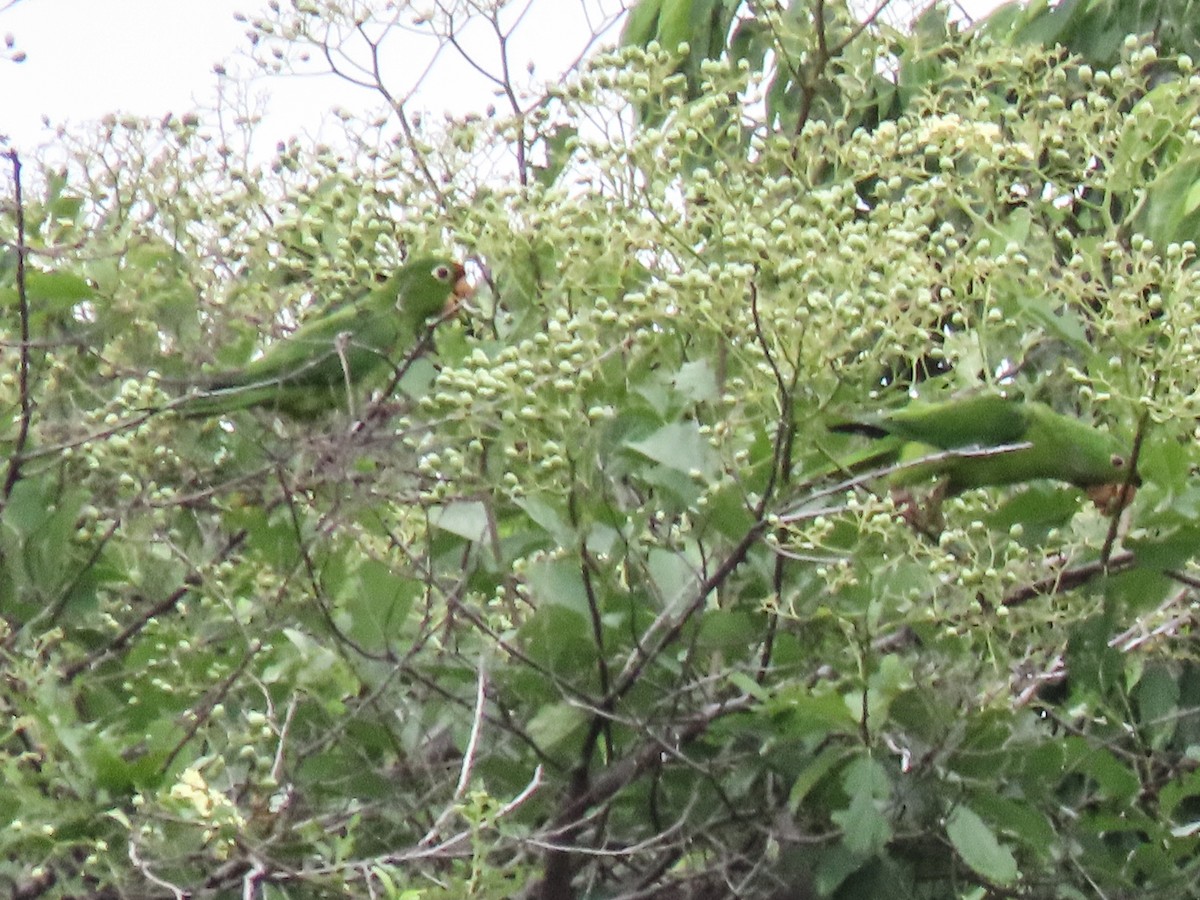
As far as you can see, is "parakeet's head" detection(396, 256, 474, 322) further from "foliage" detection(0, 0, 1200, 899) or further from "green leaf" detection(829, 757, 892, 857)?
"green leaf" detection(829, 757, 892, 857)

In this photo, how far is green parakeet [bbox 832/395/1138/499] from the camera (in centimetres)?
154

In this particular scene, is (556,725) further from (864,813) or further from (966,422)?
(966,422)

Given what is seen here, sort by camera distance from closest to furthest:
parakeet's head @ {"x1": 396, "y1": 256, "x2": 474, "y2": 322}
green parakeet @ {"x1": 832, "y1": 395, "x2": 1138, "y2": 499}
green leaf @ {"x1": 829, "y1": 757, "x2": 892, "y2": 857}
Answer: green leaf @ {"x1": 829, "y1": 757, "x2": 892, "y2": 857} < green parakeet @ {"x1": 832, "y1": 395, "x2": 1138, "y2": 499} < parakeet's head @ {"x1": 396, "y1": 256, "x2": 474, "y2": 322}

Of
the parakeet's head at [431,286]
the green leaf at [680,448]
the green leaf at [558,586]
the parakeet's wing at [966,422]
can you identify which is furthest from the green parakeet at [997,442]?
the parakeet's head at [431,286]

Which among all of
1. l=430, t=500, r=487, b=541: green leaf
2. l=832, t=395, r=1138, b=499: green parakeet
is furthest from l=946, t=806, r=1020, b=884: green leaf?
l=430, t=500, r=487, b=541: green leaf

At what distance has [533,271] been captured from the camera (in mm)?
1621

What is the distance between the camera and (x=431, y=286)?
6.09 feet

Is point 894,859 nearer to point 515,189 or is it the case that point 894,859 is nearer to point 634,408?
point 634,408

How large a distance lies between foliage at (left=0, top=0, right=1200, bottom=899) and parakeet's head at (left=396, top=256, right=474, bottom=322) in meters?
0.03

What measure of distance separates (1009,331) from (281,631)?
0.77m

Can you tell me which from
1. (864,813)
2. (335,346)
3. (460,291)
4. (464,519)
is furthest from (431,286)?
(864,813)

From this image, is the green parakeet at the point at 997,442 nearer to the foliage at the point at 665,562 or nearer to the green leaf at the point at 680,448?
the foliage at the point at 665,562

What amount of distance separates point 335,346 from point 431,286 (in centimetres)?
18

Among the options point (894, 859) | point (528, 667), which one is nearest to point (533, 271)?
point (528, 667)
